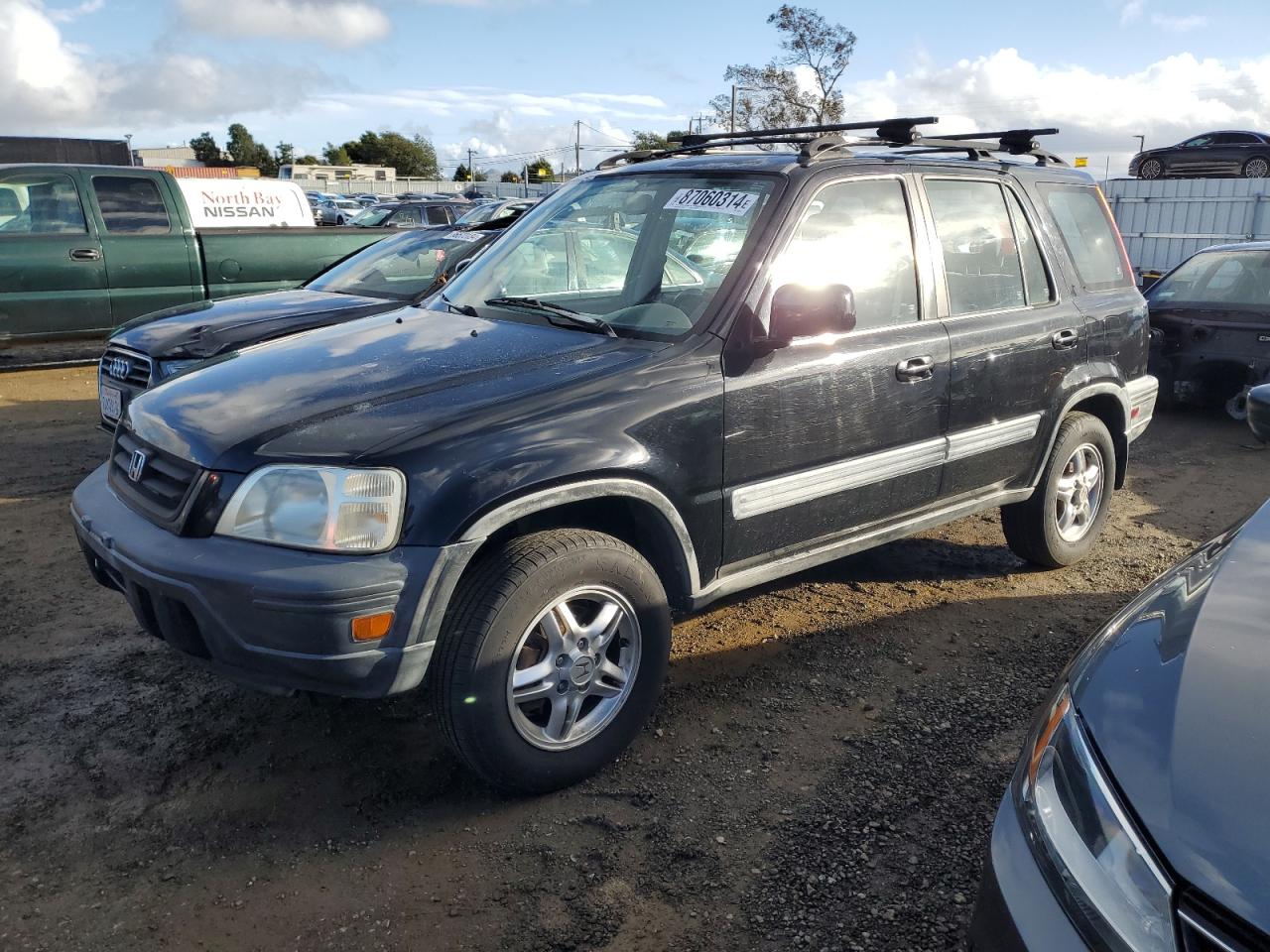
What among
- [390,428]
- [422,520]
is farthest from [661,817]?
[390,428]

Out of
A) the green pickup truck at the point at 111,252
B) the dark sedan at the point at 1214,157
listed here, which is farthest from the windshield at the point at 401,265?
the dark sedan at the point at 1214,157

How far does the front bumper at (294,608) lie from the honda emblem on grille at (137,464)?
40 cm

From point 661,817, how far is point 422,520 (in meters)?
1.16

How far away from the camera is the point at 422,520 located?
2.64 meters

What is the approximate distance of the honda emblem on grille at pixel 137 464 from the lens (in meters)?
3.10

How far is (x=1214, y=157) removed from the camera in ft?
68.4

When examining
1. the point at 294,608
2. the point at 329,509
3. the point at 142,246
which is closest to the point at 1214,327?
the point at 329,509

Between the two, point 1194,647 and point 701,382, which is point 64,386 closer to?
point 701,382

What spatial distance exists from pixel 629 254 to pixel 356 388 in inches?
53.9

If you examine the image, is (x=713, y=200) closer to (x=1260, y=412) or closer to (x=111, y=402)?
(x=1260, y=412)

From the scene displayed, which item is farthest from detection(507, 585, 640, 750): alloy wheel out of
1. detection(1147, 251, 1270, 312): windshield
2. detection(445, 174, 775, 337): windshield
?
detection(1147, 251, 1270, 312): windshield

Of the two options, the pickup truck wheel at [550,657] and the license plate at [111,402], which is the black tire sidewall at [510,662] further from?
the license plate at [111,402]

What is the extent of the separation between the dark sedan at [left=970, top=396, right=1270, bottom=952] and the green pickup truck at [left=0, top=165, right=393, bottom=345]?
839 cm

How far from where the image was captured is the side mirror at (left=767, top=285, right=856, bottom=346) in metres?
3.20
